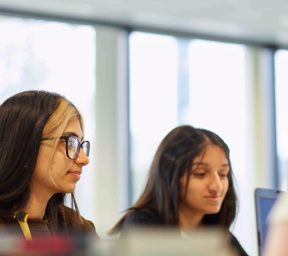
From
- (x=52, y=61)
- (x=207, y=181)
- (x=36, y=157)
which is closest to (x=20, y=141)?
(x=36, y=157)

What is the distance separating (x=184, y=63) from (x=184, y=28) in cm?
28

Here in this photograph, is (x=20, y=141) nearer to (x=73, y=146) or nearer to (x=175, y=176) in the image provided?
(x=73, y=146)

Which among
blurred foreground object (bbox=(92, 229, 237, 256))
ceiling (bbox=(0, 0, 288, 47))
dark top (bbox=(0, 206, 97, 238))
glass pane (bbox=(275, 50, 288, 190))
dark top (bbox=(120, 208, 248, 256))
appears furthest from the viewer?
glass pane (bbox=(275, 50, 288, 190))

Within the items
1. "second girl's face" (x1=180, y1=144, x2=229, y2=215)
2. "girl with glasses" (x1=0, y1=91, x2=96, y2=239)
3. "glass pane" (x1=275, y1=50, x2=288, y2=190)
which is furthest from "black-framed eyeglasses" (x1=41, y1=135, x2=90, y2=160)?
"glass pane" (x1=275, y1=50, x2=288, y2=190)

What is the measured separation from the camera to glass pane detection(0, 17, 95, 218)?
5.31 metres

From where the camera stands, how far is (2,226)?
194 cm

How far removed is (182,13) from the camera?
5.48 metres

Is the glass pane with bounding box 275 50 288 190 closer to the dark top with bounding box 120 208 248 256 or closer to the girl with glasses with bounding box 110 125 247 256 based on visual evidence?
the girl with glasses with bounding box 110 125 247 256

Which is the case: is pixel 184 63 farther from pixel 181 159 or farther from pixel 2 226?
pixel 2 226

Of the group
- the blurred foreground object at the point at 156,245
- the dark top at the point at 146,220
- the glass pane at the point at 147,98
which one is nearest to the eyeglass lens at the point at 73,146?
the dark top at the point at 146,220

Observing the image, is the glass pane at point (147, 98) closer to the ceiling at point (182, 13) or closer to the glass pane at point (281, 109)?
the ceiling at point (182, 13)

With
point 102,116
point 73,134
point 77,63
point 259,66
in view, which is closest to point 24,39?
point 77,63

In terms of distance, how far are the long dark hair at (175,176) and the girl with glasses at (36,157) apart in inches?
20.6

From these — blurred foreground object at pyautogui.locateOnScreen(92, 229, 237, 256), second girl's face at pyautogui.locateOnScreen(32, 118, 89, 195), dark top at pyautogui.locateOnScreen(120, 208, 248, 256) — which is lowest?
dark top at pyautogui.locateOnScreen(120, 208, 248, 256)
